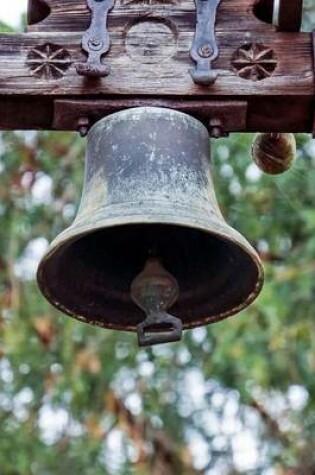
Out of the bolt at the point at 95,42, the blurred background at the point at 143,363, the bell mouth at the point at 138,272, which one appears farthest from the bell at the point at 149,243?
the blurred background at the point at 143,363

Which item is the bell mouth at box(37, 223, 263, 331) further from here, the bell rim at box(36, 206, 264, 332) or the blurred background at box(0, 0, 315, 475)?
the blurred background at box(0, 0, 315, 475)

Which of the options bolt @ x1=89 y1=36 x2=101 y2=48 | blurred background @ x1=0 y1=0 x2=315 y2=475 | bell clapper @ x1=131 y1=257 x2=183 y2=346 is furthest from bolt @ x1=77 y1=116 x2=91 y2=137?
blurred background @ x1=0 y1=0 x2=315 y2=475

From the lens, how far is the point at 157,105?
194 cm

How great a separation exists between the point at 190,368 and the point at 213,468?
0.38m

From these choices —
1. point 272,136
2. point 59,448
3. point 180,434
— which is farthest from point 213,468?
point 272,136

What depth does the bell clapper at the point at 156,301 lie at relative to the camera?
1.87m

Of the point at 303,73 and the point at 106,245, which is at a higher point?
the point at 303,73

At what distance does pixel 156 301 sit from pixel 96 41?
39 centimetres

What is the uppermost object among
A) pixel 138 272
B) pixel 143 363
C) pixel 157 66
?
pixel 157 66

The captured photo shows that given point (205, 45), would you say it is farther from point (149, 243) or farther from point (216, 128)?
point (149, 243)

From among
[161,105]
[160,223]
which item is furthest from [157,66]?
[160,223]

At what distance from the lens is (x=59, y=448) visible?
185 inches

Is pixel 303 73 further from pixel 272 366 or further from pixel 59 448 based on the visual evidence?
pixel 59 448

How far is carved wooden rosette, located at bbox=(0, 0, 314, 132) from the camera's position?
194 cm
